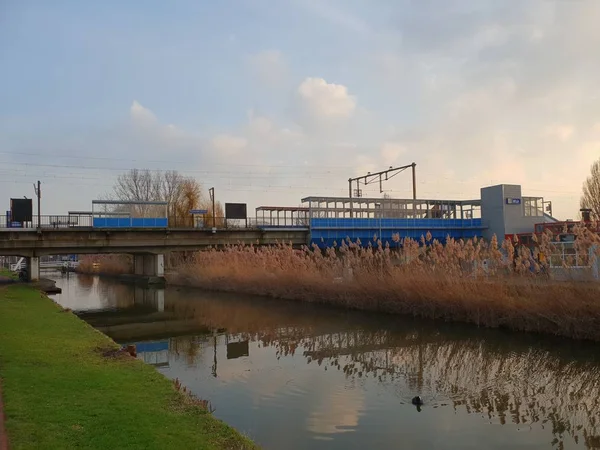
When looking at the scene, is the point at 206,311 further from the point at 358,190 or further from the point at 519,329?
the point at 358,190

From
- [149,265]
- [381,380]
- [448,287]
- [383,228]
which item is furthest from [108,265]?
[381,380]

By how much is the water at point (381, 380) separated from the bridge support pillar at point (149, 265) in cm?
2795

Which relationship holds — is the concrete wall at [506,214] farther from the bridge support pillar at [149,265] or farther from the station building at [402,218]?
the bridge support pillar at [149,265]

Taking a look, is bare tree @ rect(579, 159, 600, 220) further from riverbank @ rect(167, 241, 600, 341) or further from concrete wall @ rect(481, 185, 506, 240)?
riverbank @ rect(167, 241, 600, 341)

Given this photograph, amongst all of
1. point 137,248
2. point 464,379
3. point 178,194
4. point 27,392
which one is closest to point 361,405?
point 464,379

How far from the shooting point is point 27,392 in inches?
317

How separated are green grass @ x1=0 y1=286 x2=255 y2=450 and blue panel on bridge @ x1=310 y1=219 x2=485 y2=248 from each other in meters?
39.1

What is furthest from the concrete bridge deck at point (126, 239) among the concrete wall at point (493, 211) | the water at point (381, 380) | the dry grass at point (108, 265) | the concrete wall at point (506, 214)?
the water at point (381, 380)

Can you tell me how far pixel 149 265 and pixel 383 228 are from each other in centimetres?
2412

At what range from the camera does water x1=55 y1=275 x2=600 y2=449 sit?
8.30 m

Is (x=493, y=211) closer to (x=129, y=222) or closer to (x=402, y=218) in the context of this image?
(x=402, y=218)

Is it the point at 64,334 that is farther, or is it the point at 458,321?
the point at 458,321

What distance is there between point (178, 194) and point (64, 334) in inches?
2215

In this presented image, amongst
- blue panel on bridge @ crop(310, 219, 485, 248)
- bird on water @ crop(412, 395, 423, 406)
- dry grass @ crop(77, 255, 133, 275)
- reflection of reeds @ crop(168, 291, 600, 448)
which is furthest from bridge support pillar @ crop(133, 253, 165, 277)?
bird on water @ crop(412, 395, 423, 406)
